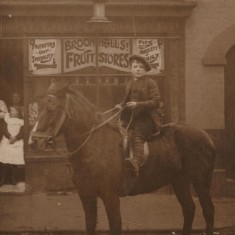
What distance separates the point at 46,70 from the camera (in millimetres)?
13148

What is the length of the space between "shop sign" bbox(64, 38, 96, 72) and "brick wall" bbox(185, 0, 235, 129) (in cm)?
198

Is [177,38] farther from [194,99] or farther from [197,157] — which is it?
[197,157]

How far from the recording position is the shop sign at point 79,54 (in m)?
13.2

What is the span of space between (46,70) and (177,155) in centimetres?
485

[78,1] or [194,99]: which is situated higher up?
[78,1]

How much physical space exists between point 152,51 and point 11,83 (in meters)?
3.08

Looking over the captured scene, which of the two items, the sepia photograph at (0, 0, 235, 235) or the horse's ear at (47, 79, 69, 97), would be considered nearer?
the horse's ear at (47, 79, 69, 97)

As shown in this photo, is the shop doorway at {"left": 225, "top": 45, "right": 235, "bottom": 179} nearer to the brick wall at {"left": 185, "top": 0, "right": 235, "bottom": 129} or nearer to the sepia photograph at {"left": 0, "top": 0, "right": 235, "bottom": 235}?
the sepia photograph at {"left": 0, "top": 0, "right": 235, "bottom": 235}

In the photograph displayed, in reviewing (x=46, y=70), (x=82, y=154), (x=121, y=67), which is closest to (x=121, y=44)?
(x=121, y=67)

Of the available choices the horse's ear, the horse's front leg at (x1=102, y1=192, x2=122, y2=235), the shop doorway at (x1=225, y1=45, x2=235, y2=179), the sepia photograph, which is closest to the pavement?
the sepia photograph

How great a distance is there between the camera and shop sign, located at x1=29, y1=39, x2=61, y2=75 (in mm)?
13133

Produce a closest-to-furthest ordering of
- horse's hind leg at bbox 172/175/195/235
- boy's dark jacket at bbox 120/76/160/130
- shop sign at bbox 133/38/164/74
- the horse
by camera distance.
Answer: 1. the horse
2. boy's dark jacket at bbox 120/76/160/130
3. horse's hind leg at bbox 172/175/195/235
4. shop sign at bbox 133/38/164/74

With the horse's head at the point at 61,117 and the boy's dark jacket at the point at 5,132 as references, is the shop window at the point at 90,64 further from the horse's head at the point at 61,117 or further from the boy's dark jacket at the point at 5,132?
the horse's head at the point at 61,117

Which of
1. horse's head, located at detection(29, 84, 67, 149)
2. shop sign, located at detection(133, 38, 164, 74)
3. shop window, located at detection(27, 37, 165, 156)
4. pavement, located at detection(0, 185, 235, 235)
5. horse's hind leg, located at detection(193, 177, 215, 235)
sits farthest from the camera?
shop sign, located at detection(133, 38, 164, 74)
